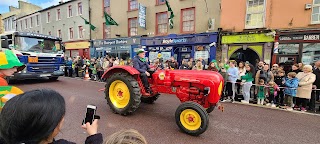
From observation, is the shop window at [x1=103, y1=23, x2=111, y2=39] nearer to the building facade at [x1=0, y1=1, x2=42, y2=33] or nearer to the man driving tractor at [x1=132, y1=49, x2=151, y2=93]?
the man driving tractor at [x1=132, y1=49, x2=151, y2=93]

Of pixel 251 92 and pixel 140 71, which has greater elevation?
pixel 140 71

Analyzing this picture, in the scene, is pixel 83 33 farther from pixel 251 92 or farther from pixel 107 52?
pixel 251 92

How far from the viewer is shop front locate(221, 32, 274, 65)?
32.7ft

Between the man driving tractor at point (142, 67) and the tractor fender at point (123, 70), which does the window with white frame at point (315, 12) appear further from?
the tractor fender at point (123, 70)

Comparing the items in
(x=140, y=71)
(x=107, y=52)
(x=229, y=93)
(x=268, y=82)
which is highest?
(x=107, y=52)

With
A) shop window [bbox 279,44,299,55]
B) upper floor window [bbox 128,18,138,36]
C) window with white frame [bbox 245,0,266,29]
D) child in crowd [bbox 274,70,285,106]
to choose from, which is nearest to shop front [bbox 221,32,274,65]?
shop window [bbox 279,44,299,55]

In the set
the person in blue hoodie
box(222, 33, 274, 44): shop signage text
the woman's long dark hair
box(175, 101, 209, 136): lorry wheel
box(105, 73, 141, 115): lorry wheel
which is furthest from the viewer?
box(222, 33, 274, 44): shop signage text

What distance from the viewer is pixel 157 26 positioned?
1441 centimetres

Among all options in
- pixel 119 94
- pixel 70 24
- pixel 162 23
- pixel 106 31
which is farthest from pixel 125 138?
pixel 70 24

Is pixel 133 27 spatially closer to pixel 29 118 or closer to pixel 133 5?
pixel 133 5

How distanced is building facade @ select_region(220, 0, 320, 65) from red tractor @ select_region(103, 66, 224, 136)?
7.67 metres

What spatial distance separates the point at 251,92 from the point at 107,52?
47.3 ft

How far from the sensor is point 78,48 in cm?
1997

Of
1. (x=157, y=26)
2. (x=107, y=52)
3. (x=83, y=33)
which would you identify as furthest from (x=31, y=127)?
(x=83, y=33)
